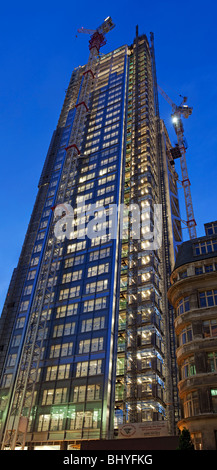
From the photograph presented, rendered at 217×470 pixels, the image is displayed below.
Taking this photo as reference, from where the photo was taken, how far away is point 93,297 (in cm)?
7388

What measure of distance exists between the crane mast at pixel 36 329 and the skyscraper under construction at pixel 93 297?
259mm

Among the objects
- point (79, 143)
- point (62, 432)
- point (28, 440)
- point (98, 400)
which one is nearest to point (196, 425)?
point (98, 400)

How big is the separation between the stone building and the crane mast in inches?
1315

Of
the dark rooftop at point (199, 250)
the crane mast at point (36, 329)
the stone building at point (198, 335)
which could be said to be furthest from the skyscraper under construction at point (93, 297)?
the dark rooftop at point (199, 250)

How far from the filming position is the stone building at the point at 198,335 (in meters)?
35.2

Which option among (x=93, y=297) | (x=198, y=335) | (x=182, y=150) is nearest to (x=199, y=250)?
(x=198, y=335)

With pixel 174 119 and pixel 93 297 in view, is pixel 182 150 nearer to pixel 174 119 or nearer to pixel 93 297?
pixel 174 119

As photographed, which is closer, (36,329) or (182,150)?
(36,329)

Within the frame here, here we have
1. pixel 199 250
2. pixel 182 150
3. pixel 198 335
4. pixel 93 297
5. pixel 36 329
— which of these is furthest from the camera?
pixel 182 150

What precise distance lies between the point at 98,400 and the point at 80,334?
1272 cm

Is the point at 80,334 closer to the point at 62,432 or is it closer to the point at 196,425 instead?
the point at 62,432

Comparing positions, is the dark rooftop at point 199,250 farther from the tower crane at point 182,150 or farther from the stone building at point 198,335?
the tower crane at point 182,150

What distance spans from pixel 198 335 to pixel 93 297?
120 ft

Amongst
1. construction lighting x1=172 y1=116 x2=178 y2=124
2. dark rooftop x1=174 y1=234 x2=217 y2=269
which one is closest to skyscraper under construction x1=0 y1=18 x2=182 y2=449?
dark rooftop x1=174 y1=234 x2=217 y2=269
